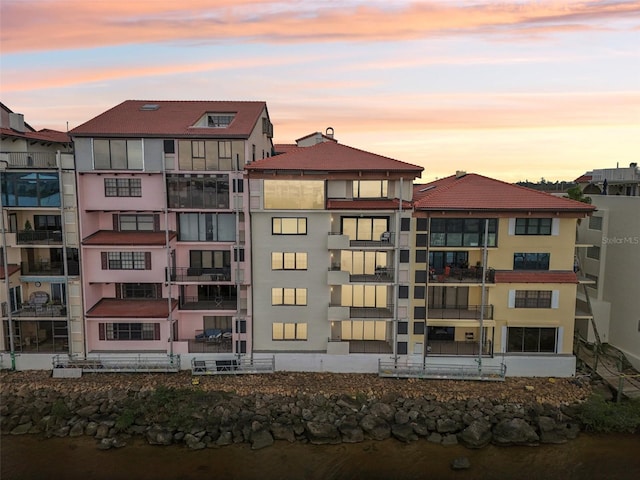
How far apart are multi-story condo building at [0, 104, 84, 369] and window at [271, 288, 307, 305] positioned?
14.1 metres

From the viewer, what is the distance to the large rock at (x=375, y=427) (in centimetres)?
2800

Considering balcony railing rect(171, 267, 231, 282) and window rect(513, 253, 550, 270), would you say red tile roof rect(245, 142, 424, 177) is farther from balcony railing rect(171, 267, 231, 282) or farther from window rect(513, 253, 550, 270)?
window rect(513, 253, 550, 270)

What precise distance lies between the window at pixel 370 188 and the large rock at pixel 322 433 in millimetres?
15315

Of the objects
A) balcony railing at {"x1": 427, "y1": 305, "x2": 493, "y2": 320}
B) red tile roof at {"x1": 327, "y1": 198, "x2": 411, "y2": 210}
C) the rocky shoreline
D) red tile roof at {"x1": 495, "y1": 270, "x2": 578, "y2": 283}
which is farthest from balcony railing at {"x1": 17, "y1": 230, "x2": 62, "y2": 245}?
red tile roof at {"x1": 495, "y1": 270, "x2": 578, "y2": 283}

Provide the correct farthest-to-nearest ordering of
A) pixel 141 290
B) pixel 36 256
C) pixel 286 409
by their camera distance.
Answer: pixel 141 290 < pixel 36 256 < pixel 286 409

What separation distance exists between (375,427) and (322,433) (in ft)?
10.8

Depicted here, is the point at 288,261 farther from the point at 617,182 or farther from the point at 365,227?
the point at 617,182

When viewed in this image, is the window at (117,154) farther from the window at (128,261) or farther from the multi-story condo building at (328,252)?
the multi-story condo building at (328,252)

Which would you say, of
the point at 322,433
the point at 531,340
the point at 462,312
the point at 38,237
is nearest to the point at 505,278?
the point at 462,312

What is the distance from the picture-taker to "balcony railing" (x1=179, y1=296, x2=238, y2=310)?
34.3 m

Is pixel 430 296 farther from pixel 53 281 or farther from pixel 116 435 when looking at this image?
pixel 53 281

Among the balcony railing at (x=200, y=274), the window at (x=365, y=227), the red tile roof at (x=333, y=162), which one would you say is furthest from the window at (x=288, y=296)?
the red tile roof at (x=333, y=162)

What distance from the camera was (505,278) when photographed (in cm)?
3269

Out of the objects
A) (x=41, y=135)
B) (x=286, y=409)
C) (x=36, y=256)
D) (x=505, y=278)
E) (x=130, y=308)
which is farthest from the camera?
(x=41, y=135)
